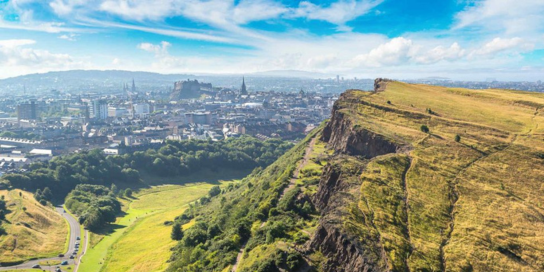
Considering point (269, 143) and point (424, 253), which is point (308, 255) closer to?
point (424, 253)

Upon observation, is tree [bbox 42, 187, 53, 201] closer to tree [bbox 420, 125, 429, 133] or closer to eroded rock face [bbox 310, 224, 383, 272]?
eroded rock face [bbox 310, 224, 383, 272]

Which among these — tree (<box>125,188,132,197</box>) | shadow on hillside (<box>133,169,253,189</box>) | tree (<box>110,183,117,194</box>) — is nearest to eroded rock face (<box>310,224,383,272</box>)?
tree (<box>125,188,132,197</box>)

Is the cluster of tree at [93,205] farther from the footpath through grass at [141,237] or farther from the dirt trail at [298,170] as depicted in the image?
the dirt trail at [298,170]

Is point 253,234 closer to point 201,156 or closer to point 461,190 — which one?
point 461,190

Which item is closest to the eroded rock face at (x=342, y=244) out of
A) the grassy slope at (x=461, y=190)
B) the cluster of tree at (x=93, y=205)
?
the grassy slope at (x=461, y=190)

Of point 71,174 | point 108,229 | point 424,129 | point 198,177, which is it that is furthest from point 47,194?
point 424,129

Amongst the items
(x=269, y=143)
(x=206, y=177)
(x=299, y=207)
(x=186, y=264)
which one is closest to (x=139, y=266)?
(x=186, y=264)

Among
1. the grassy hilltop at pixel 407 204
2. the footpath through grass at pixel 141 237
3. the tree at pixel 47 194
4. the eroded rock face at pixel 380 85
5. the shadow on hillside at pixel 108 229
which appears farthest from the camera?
the tree at pixel 47 194
